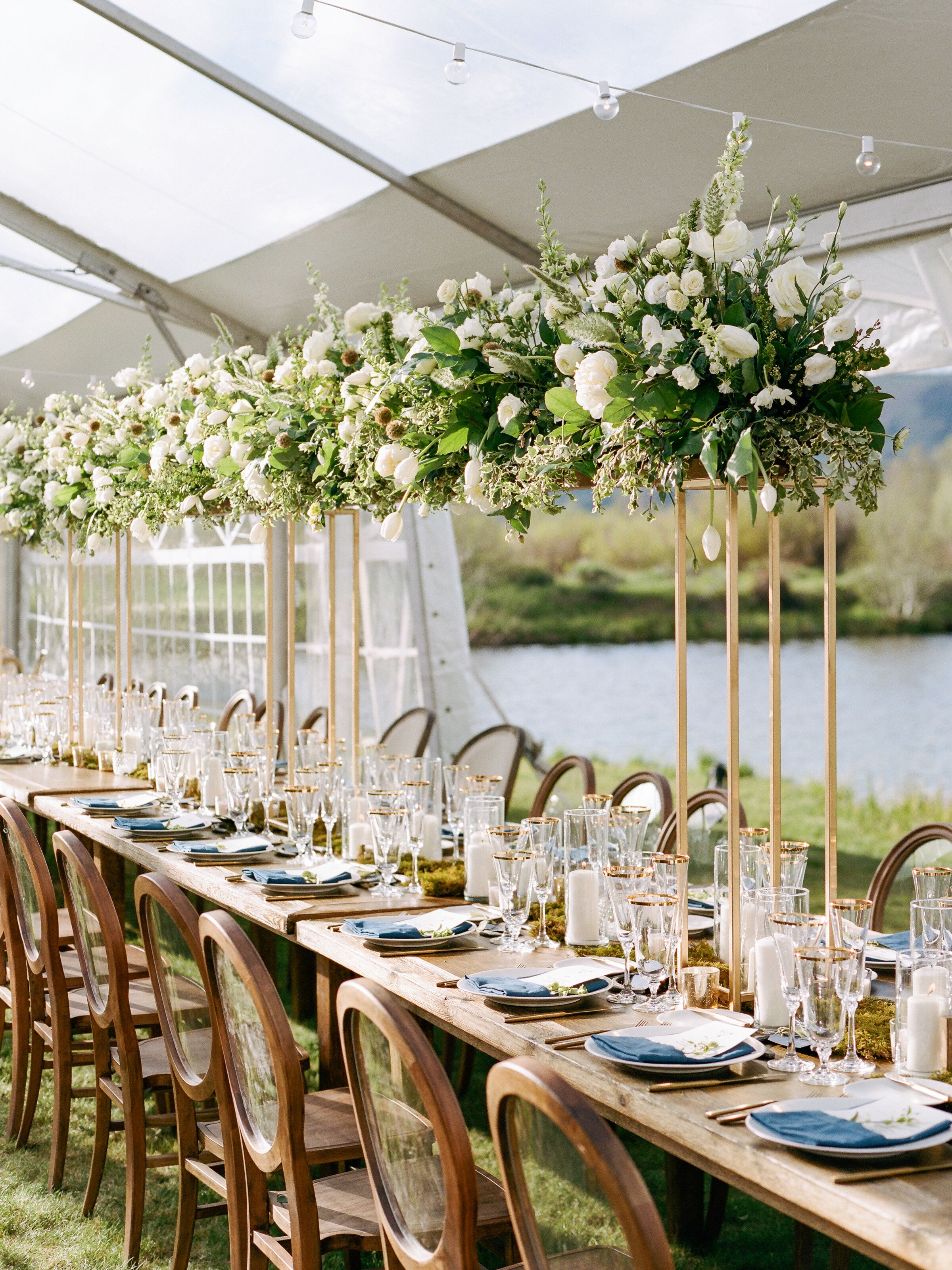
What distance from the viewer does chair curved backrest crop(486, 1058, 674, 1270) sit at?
1337 millimetres

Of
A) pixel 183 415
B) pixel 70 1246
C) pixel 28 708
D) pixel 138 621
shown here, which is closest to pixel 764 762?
pixel 138 621

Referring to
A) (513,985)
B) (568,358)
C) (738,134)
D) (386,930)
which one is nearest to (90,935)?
(386,930)

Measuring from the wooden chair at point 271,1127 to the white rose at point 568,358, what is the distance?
1166 millimetres

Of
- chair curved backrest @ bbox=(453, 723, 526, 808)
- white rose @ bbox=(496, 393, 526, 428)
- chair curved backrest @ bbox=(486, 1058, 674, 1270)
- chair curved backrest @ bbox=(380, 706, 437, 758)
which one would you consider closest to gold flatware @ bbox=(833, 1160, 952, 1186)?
chair curved backrest @ bbox=(486, 1058, 674, 1270)

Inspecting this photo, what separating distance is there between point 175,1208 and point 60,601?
28.5ft

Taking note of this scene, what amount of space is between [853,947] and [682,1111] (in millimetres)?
369

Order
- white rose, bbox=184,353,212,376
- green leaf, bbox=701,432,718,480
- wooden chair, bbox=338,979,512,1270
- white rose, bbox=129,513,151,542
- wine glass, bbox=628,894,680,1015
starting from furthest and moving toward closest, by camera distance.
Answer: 1. white rose, bbox=129,513,151,542
2. white rose, bbox=184,353,212,376
3. green leaf, bbox=701,432,718,480
4. wine glass, bbox=628,894,680,1015
5. wooden chair, bbox=338,979,512,1270

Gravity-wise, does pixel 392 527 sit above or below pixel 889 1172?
above

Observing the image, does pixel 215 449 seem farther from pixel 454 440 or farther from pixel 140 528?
pixel 454 440

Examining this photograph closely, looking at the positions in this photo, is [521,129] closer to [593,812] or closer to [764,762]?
[593,812]

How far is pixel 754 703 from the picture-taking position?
1551 cm

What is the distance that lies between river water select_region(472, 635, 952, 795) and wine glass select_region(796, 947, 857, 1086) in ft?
33.9

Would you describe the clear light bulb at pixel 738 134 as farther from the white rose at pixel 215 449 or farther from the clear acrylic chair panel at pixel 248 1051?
the white rose at pixel 215 449

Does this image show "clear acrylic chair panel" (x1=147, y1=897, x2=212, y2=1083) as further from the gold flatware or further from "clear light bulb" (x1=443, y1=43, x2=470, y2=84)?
"clear light bulb" (x1=443, y1=43, x2=470, y2=84)
